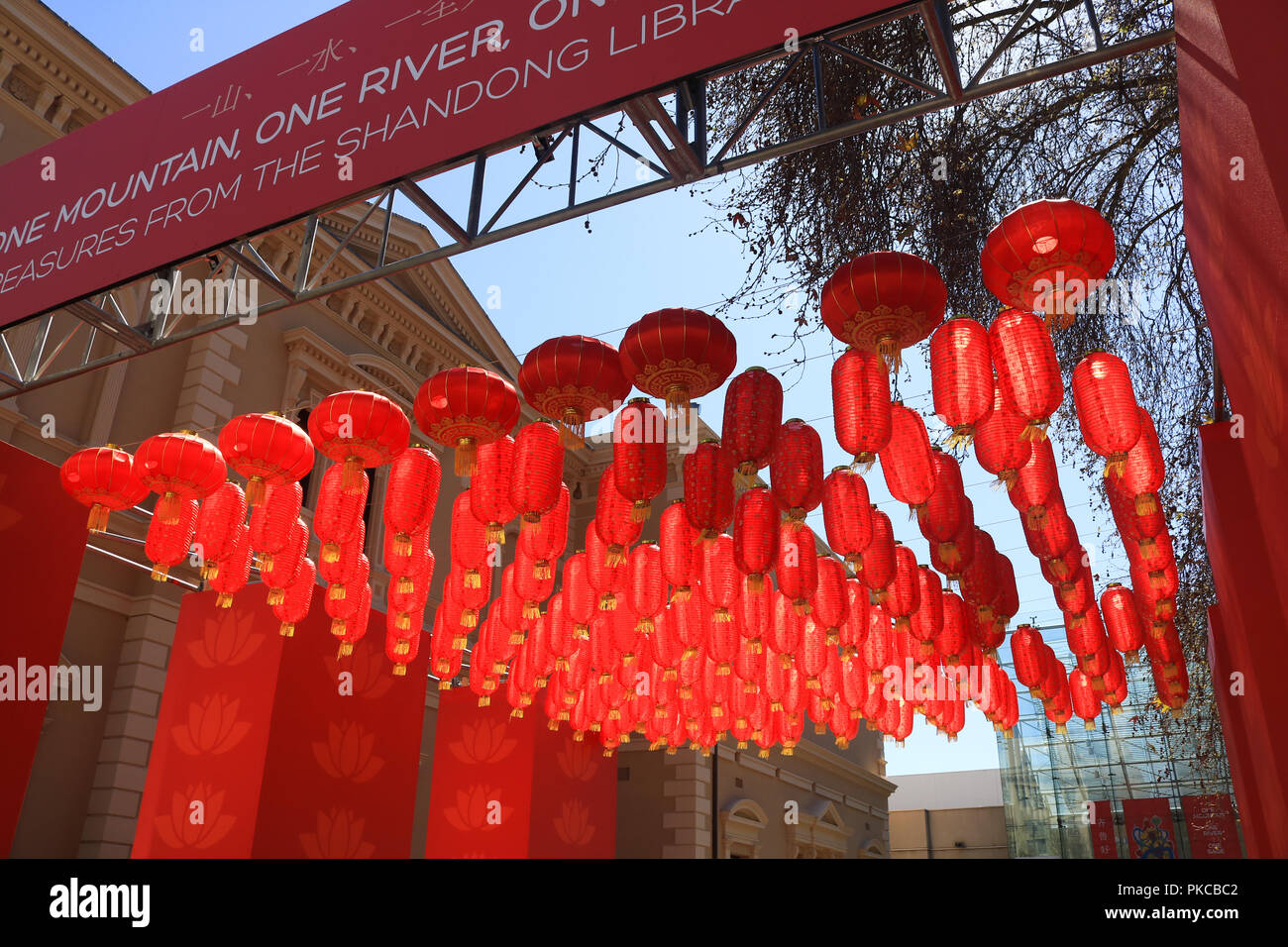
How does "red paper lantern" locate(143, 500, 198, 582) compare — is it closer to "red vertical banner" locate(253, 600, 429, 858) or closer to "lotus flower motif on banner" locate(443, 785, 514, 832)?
"red vertical banner" locate(253, 600, 429, 858)

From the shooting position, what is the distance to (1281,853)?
5.13 m

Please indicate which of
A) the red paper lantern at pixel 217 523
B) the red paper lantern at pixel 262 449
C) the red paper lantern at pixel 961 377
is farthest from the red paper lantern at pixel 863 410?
the red paper lantern at pixel 217 523

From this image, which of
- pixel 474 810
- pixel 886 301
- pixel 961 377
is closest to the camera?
pixel 886 301

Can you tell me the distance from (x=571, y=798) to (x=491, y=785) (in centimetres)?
144

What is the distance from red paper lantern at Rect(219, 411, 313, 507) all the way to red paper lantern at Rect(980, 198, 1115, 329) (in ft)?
13.7

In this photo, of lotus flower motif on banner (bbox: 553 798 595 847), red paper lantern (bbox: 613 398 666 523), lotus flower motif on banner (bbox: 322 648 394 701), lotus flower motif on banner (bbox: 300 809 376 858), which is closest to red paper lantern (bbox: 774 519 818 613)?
red paper lantern (bbox: 613 398 666 523)

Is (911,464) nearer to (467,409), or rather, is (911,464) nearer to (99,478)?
(467,409)

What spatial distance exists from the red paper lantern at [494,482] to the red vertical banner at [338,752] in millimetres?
3250

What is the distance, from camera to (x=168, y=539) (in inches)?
237

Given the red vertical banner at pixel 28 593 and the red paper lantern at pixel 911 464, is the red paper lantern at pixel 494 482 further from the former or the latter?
the red vertical banner at pixel 28 593

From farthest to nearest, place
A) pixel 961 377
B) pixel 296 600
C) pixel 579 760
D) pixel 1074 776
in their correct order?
pixel 1074 776
pixel 579 760
pixel 296 600
pixel 961 377

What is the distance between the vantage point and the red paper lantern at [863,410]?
14.6 ft

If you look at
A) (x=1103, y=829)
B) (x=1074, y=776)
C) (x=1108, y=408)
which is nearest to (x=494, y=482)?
(x=1108, y=408)

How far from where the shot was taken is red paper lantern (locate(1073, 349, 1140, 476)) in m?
4.52
